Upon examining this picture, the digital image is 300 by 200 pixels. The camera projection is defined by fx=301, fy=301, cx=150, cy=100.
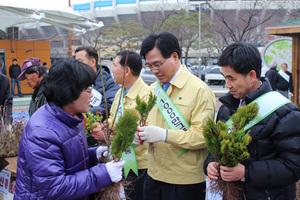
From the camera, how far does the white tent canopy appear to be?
466 inches

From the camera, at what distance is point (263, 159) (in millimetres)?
1800

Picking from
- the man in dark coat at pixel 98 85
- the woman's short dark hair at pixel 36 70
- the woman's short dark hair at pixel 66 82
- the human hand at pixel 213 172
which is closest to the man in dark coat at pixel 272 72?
the man in dark coat at pixel 98 85

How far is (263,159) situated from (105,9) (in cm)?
4626

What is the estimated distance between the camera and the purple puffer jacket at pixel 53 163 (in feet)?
4.89

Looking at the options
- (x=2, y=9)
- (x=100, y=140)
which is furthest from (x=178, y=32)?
(x=100, y=140)

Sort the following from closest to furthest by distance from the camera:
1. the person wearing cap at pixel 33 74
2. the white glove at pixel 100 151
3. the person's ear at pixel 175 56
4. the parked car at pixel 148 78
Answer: the white glove at pixel 100 151
the person's ear at pixel 175 56
the person wearing cap at pixel 33 74
the parked car at pixel 148 78

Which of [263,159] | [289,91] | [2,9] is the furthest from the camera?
[2,9]

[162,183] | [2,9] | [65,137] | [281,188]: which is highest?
[2,9]

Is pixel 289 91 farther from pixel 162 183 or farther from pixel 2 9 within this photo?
pixel 2 9

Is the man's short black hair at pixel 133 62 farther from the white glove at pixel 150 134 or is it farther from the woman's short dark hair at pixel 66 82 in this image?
the woman's short dark hair at pixel 66 82

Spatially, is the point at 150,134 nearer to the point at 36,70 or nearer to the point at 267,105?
the point at 267,105

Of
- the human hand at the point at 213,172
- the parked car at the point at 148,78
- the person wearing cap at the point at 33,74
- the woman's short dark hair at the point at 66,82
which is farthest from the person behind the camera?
the parked car at the point at 148,78

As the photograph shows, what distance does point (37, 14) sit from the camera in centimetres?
1216

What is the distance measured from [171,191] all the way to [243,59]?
1.11 meters
